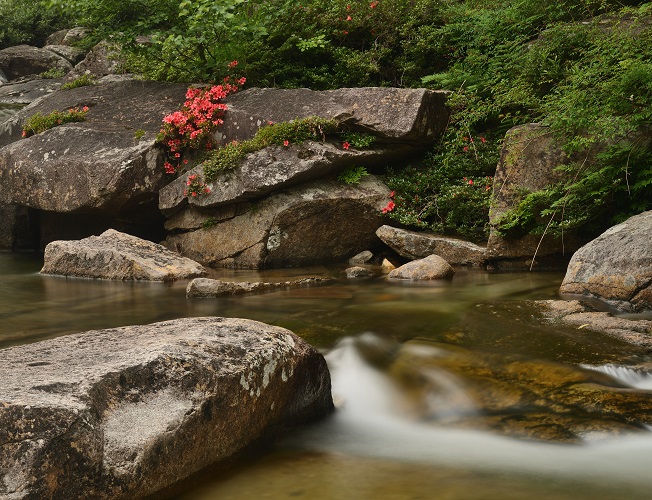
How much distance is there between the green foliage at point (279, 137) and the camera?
11.9 m

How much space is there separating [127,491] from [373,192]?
365 inches

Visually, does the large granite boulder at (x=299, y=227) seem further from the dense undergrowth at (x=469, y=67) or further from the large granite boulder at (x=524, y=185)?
the large granite boulder at (x=524, y=185)

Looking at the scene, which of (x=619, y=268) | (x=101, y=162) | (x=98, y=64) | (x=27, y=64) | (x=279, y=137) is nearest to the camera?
(x=619, y=268)

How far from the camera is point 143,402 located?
3.65m

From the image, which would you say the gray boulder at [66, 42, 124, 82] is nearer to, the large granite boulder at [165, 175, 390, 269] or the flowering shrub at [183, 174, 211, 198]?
the flowering shrub at [183, 174, 211, 198]

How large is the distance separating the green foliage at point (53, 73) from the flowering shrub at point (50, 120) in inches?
400

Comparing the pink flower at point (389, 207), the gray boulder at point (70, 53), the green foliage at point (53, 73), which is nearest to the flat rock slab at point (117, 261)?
the pink flower at point (389, 207)

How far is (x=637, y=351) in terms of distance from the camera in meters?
5.58

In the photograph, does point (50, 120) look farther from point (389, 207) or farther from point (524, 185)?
point (524, 185)

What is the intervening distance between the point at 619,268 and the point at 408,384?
3764mm

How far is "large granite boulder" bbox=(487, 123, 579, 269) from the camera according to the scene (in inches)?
414

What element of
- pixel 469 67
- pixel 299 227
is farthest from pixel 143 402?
pixel 469 67

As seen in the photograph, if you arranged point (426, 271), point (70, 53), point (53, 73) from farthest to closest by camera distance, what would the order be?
point (70, 53), point (53, 73), point (426, 271)

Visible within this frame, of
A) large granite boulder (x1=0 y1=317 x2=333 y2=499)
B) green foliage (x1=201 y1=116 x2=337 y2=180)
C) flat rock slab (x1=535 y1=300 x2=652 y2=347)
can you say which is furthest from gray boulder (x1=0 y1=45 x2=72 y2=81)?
large granite boulder (x1=0 y1=317 x2=333 y2=499)
